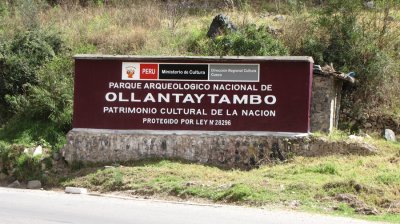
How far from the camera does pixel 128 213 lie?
1141 cm

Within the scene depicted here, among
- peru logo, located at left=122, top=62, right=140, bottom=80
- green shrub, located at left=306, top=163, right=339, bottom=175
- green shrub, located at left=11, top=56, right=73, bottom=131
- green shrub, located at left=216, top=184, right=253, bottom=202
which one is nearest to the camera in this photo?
green shrub, located at left=216, top=184, right=253, bottom=202

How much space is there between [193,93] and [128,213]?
20.7 ft

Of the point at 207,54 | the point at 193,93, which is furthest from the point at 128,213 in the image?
the point at 207,54

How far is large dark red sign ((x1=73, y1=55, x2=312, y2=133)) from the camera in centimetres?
1669

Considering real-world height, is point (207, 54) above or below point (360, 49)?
below

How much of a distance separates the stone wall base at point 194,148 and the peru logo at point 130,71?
63.6 inches

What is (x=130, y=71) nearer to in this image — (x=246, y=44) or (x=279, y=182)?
(x=246, y=44)

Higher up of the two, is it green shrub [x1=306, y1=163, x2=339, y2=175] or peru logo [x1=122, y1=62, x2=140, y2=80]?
peru logo [x1=122, y1=62, x2=140, y2=80]

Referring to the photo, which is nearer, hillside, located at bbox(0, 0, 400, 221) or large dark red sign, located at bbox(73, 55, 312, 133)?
hillside, located at bbox(0, 0, 400, 221)

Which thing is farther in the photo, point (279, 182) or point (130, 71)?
point (130, 71)

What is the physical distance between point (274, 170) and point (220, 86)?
2.93 meters

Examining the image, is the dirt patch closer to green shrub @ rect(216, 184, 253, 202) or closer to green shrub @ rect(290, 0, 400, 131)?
green shrub @ rect(216, 184, 253, 202)

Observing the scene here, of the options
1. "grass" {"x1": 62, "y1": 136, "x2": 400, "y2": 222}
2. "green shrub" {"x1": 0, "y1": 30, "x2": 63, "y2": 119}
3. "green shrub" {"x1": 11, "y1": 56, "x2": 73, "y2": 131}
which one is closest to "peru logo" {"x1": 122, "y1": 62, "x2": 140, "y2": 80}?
"grass" {"x1": 62, "y1": 136, "x2": 400, "y2": 222}

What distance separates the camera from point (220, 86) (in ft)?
55.6
